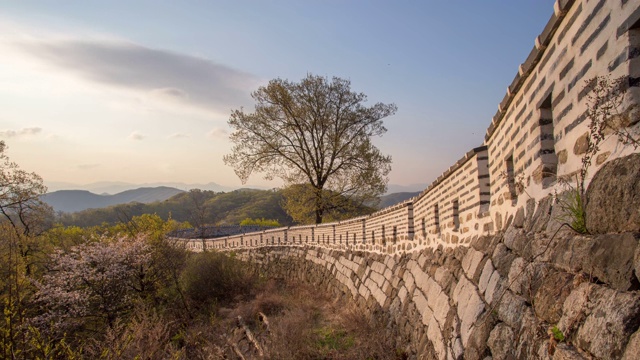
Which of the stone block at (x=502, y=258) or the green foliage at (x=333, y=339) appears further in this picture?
the green foliage at (x=333, y=339)

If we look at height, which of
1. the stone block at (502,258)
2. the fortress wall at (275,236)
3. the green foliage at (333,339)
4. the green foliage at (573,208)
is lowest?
the green foliage at (333,339)

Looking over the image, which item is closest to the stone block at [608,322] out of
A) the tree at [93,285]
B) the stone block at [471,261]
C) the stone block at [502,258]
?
the stone block at [502,258]

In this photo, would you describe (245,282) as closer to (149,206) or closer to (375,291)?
(375,291)

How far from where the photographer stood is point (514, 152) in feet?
13.4

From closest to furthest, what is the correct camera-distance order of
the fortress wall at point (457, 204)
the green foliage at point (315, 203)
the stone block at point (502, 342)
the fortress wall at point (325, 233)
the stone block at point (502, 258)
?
1. the stone block at point (502, 342)
2. the stone block at point (502, 258)
3. the fortress wall at point (457, 204)
4. the fortress wall at point (325, 233)
5. the green foliage at point (315, 203)

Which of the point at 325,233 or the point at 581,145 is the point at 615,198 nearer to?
the point at 581,145

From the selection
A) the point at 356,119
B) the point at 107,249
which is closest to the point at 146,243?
the point at 107,249

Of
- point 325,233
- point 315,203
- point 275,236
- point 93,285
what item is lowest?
point 93,285

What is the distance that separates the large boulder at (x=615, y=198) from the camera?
207 centimetres

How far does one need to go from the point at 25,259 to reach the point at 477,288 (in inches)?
606

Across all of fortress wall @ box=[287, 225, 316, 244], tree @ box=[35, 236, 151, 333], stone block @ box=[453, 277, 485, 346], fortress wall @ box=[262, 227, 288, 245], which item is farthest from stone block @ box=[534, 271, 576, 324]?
fortress wall @ box=[262, 227, 288, 245]

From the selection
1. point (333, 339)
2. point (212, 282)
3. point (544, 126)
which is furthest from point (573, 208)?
point (212, 282)

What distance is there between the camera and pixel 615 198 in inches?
87.0

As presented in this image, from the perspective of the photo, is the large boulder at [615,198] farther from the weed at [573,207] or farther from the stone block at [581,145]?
the stone block at [581,145]
